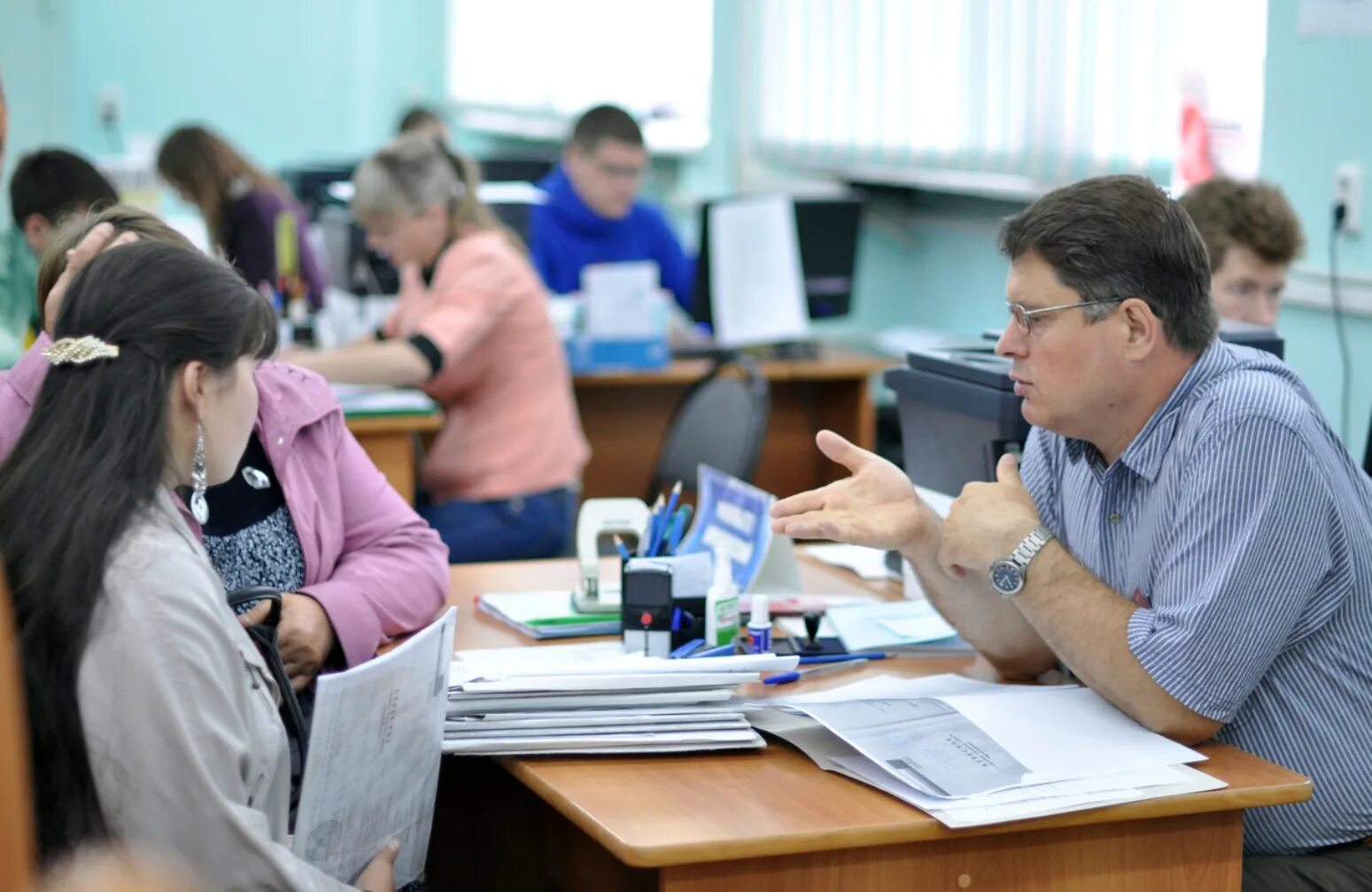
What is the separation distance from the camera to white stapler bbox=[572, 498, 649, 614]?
229cm

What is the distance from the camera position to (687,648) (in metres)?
2.03

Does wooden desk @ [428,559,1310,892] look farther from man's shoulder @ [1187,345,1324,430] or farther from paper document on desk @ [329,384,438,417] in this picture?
paper document on desk @ [329,384,438,417]

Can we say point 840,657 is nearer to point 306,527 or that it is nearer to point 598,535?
point 598,535

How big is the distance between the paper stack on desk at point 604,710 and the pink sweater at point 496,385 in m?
1.97

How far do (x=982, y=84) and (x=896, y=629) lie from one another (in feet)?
10.9

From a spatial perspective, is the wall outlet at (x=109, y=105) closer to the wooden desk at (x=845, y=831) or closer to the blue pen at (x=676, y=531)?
the blue pen at (x=676, y=531)

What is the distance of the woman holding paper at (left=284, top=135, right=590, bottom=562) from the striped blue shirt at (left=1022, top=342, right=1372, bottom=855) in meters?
2.02

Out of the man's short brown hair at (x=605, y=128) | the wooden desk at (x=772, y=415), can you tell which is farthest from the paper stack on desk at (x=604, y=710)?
the man's short brown hair at (x=605, y=128)

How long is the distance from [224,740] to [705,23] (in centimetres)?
565

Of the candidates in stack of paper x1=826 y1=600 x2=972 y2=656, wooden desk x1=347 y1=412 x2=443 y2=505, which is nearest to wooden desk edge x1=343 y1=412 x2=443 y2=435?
wooden desk x1=347 y1=412 x2=443 y2=505

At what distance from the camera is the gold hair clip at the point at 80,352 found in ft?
4.99

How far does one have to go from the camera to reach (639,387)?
4750 millimetres

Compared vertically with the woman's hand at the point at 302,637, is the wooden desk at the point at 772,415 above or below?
below

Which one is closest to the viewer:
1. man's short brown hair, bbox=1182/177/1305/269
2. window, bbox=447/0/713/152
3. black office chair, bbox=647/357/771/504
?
man's short brown hair, bbox=1182/177/1305/269
